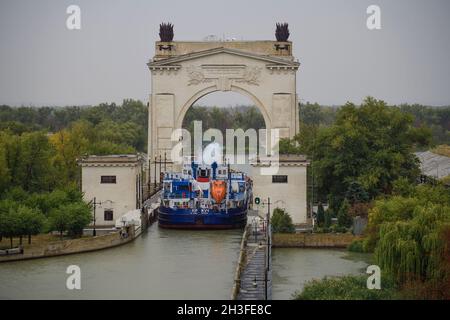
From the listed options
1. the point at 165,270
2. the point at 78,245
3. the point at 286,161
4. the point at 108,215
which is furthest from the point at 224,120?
the point at 165,270

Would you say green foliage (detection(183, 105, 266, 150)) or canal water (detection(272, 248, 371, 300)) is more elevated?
green foliage (detection(183, 105, 266, 150))

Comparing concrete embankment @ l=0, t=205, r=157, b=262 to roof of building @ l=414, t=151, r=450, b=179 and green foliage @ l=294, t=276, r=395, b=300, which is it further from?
roof of building @ l=414, t=151, r=450, b=179

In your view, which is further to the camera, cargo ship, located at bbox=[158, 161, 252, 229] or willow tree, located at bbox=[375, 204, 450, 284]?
cargo ship, located at bbox=[158, 161, 252, 229]

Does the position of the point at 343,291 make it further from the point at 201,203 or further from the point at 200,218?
the point at 201,203

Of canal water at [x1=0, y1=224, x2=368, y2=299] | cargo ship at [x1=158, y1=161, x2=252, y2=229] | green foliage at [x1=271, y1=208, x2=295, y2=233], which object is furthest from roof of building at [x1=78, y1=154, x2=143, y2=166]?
green foliage at [x1=271, y1=208, x2=295, y2=233]

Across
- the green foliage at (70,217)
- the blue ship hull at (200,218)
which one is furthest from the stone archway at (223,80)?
the green foliage at (70,217)

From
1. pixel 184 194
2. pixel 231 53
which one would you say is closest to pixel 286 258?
pixel 184 194

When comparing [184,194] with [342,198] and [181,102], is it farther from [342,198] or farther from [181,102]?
[181,102]
